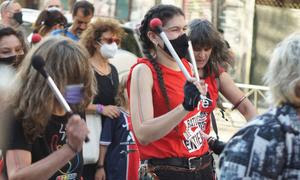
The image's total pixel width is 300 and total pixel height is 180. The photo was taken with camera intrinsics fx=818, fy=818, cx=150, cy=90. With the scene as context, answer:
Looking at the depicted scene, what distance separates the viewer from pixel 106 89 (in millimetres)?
6035

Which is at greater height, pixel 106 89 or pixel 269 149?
pixel 269 149

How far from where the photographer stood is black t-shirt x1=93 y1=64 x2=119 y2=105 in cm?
601

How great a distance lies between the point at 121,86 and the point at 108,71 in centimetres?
17

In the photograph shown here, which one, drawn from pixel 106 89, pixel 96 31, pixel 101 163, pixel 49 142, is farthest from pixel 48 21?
pixel 49 142

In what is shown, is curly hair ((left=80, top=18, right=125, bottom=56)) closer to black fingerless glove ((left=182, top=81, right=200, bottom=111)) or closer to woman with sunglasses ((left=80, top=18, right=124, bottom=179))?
woman with sunglasses ((left=80, top=18, right=124, bottom=179))

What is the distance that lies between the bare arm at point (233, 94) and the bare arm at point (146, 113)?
2.28 ft

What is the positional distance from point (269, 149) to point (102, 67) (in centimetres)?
325

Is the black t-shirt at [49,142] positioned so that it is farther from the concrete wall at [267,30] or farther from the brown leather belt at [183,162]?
the concrete wall at [267,30]

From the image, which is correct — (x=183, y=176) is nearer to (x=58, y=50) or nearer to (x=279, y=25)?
(x=58, y=50)

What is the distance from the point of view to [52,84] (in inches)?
133

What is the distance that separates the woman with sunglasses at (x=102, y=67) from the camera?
19.7 ft

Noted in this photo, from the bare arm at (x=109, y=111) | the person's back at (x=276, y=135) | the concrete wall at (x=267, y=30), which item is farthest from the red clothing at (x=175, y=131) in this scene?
the concrete wall at (x=267, y=30)

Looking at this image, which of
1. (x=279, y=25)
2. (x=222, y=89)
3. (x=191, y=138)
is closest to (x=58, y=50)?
(x=191, y=138)

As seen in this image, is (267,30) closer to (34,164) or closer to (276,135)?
(34,164)
